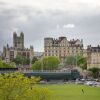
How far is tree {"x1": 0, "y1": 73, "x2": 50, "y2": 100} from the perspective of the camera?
4328cm

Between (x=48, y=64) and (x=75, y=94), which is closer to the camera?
(x=75, y=94)

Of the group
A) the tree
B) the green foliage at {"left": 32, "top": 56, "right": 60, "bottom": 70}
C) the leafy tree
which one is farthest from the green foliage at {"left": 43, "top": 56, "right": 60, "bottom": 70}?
the tree

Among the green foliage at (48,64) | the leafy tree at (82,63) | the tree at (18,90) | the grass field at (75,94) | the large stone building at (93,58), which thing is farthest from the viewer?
the leafy tree at (82,63)

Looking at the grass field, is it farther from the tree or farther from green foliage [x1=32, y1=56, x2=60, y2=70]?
green foliage [x1=32, y1=56, x2=60, y2=70]

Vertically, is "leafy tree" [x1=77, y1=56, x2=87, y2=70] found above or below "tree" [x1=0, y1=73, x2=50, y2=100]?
above

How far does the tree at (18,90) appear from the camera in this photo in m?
43.3

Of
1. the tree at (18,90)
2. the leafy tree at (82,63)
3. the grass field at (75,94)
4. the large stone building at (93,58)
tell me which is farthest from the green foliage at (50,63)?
the tree at (18,90)

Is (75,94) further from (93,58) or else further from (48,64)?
(93,58)

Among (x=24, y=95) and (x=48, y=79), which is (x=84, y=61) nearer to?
(x=48, y=79)

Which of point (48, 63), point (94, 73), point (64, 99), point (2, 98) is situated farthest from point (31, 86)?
point (48, 63)

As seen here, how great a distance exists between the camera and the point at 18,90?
147ft

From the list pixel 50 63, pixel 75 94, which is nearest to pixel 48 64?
pixel 50 63

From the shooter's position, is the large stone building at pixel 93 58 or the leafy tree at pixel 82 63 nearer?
the large stone building at pixel 93 58

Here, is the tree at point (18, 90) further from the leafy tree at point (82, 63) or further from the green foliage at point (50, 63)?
the leafy tree at point (82, 63)
